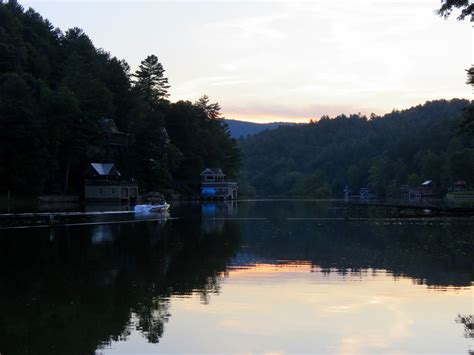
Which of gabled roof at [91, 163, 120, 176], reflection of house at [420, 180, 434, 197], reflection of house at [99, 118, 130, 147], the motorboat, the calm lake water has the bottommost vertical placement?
the calm lake water

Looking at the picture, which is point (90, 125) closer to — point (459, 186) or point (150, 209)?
point (150, 209)

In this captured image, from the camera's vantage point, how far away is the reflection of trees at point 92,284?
557 inches

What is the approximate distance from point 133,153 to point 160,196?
12598 mm

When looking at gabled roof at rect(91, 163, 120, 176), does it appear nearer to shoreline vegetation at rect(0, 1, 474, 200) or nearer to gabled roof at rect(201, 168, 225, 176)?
shoreline vegetation at rect(0, 1, 474, 200)

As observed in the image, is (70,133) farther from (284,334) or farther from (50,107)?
(284,334)

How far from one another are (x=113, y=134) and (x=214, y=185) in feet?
99.6

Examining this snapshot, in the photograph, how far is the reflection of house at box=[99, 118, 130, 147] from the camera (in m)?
110

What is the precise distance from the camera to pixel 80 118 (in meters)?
98.1

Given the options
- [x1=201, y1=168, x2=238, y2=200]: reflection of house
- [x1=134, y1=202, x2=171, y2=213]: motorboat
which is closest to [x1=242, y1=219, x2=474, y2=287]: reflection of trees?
[x1=134, y1=202, x2=171, y2=213]: motorboat

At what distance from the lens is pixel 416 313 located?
16188 millimetres

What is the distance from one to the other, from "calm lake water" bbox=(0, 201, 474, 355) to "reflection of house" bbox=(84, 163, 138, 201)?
6506 centimetres

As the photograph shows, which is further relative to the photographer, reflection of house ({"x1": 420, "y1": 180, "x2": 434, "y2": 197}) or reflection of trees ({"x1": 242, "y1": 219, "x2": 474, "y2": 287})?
reflection of house ({"x1": 420, "y1": 180, "x2": 434, "y2": 197})

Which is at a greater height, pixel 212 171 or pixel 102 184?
pixel 212 171

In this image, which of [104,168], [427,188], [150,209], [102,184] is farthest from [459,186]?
[150,209]
